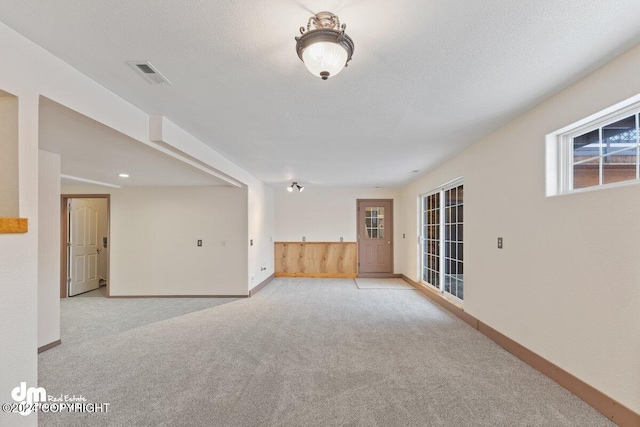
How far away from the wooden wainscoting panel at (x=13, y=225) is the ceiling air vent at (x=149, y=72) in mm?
1104

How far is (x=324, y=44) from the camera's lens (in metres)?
1.51

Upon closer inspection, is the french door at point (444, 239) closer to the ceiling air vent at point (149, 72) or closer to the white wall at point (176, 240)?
the white wall at point (176, 240)

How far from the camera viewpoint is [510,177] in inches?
125

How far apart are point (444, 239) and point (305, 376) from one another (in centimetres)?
368

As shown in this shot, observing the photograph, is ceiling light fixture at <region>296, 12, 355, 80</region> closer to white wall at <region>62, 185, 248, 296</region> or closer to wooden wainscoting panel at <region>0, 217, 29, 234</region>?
wooden wainscoting panel at <region>0, 217, 29, 234</region>

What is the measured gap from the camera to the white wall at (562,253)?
6.39 feet

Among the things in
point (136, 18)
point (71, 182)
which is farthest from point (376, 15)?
point (71, 182)

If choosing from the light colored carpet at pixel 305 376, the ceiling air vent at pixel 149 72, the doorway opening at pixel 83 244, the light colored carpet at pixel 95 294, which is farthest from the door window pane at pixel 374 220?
the ceiling air vent at pixel 149 72

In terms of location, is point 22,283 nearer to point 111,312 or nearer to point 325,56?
point 325,56

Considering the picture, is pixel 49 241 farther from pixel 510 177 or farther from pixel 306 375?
pixel 510 177

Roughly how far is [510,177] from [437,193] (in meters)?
2.61

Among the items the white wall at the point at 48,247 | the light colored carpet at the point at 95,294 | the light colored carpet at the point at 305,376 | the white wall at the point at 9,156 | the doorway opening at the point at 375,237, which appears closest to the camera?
the white wall at the point at 9,156

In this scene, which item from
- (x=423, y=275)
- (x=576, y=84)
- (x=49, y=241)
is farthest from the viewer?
(x=423, y=275)

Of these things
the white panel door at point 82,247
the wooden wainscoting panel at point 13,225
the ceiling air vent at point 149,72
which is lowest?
the white panel door at point 82,247
